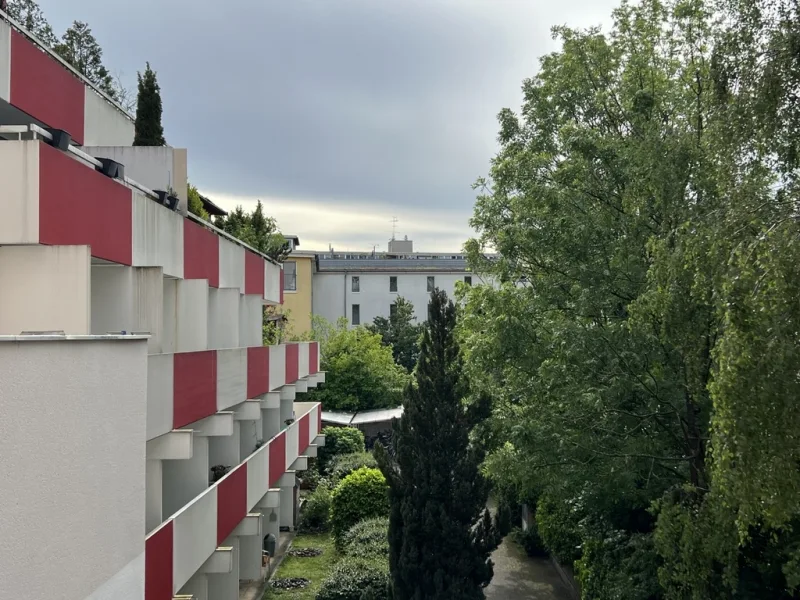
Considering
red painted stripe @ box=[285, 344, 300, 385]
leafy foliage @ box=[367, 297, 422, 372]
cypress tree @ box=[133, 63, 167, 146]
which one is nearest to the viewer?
cypress tree @ box=[133, 63, 167, 146]

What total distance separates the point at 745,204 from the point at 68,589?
22.7ft

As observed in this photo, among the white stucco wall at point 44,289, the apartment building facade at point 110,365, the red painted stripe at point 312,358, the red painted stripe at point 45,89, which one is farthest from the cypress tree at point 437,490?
the red painted stripe at point 312,358

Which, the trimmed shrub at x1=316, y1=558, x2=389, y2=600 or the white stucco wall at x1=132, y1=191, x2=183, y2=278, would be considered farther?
the trimmed shrub at x1=316, y1=558, x2=389, y2=600

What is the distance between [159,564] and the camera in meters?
9.71

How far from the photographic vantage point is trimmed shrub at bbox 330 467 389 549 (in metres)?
23.0

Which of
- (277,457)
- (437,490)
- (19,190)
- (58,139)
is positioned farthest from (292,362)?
(19,190)

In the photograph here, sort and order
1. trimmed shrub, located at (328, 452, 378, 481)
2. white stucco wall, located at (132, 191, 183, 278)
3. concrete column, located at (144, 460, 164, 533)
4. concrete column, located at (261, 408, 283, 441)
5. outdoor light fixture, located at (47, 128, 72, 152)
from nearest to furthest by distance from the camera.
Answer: outdoor light fixture, located at (47, 128, 72, 152), white stucco wall, located at (132, 191, 183, 278), concrete column, located at (144, 460, 164, 533), concrete column, located at (261, 408, 283, 441), trimmed shrub, located at (328, 452, 378, 481)

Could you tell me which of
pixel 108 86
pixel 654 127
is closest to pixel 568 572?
pixel 654 127

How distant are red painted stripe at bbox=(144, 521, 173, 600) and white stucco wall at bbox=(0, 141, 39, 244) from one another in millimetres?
4001

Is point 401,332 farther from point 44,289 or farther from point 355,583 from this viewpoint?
point 44,289

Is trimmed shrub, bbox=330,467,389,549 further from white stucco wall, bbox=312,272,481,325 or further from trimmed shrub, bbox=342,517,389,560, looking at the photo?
white stucco wall, bbox=312,272,481,325

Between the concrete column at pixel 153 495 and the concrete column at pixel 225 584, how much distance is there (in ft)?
16.4

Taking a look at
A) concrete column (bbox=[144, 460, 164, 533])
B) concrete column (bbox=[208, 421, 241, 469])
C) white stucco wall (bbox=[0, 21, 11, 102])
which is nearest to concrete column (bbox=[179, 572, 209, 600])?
concrete column (bbox=[144, 460, 164, 533])

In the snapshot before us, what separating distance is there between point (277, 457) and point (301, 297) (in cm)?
3532
